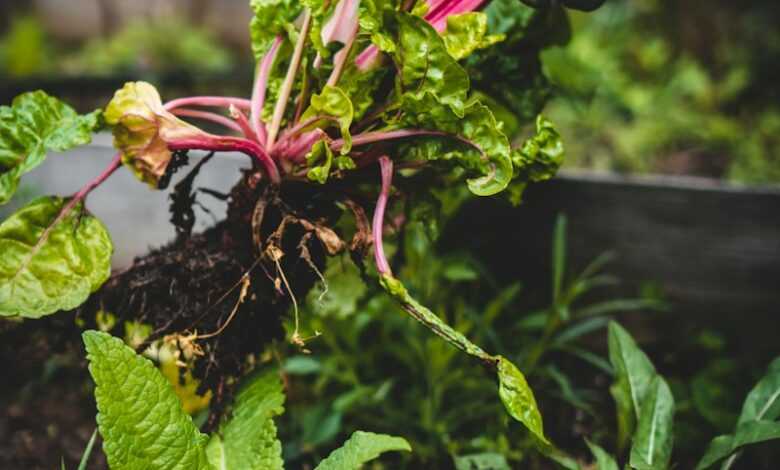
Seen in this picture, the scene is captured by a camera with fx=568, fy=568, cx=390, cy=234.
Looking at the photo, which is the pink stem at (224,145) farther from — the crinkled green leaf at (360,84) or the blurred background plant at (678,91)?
the blurred background plant at (678,91)

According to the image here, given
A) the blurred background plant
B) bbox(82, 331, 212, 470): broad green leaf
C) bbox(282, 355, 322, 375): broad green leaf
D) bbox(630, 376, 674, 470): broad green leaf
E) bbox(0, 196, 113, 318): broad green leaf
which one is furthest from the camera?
the blurred background plant

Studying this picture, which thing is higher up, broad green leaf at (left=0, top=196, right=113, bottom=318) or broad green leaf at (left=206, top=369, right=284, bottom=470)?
broad green leaf at (left=0, top=196, right=113, bottom=318)

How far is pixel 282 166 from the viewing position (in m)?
0.87

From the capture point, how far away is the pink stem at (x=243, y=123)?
2.58 feet

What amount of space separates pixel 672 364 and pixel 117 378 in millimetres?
1336

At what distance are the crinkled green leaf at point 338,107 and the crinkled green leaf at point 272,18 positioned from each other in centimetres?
17

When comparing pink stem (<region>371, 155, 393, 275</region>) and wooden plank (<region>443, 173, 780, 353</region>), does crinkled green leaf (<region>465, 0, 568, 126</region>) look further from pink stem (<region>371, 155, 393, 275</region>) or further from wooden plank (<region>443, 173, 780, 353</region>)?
wooden plank (<region>443, 173, 780, 353</region>)

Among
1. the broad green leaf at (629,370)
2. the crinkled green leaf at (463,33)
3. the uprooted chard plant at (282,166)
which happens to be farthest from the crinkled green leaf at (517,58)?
the broad green leaf at (629,370)

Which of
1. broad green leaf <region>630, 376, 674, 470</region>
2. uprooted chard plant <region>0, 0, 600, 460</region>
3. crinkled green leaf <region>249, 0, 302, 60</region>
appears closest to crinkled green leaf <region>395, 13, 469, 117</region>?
uprooted chard plant <region>0, 0, 600, 460</region>

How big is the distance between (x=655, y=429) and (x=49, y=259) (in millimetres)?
984

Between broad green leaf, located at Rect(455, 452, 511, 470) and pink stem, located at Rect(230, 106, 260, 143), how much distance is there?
645mm

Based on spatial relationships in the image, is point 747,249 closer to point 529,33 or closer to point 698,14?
point 529,33

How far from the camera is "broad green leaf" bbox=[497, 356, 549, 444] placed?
702 millimetres

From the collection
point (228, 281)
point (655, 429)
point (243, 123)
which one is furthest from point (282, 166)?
point (655, 429)
